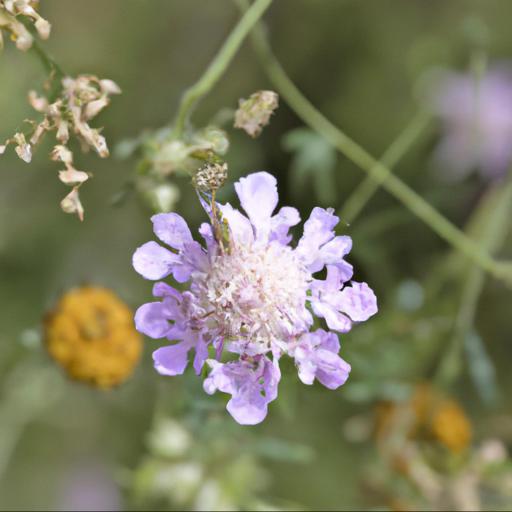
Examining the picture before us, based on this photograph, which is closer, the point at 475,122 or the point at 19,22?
the point at 19,22

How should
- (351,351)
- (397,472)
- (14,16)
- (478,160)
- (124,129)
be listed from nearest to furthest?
1. (14,16)
2. (351,351)
3. (397,472)
4. (124,129)
5. (478,160)

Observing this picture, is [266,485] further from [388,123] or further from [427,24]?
[427,24]

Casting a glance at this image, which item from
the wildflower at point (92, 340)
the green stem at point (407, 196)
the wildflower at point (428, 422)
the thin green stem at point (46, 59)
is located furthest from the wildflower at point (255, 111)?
the wildflower at point (428, 422)

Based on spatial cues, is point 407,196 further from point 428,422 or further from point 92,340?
point 92,340

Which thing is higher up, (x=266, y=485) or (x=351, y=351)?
(x=351, y=351)

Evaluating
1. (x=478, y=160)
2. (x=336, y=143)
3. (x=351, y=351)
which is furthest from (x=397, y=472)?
(x=478, y=160)

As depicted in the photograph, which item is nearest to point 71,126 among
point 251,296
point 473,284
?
point 251,296
